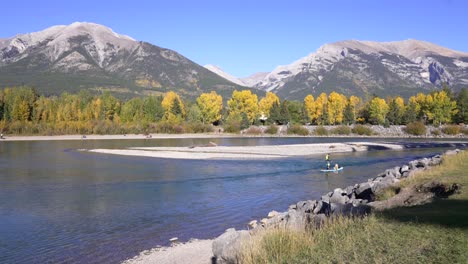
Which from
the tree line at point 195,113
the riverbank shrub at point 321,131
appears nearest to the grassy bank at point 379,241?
the riverbank shrub at point 321,131

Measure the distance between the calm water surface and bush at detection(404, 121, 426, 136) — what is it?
9532 cm

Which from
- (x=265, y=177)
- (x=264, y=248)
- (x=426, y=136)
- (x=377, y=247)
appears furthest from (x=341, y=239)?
(x=426, y=136)

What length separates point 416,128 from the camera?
14175cm

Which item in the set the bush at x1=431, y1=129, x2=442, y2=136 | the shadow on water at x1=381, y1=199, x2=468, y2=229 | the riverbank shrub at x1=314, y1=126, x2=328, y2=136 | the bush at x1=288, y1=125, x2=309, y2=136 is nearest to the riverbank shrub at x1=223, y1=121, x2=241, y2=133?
the bush at x1=288, y1=125, x2=309, y2=136

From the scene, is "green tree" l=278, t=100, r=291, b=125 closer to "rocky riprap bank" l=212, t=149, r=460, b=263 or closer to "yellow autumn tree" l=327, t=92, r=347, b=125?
"yellow autumn tree" l=327, t=92, r=347, b=125

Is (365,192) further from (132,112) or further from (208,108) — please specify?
(132,112)

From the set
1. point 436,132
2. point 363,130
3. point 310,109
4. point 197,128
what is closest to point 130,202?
point 436,132

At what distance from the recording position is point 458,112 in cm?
15425

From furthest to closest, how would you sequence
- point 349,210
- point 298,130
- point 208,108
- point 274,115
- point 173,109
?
point 173,109
point 208,108
point 274,115
point 298,130
point 349,210

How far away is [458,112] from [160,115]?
115 meters

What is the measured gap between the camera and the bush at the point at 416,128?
140750 mm

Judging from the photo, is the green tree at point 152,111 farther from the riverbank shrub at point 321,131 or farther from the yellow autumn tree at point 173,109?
the riverbank shrub at point 321,131

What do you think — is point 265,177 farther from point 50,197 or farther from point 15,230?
point 15,230

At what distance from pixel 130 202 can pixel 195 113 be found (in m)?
148
